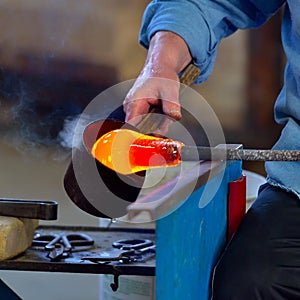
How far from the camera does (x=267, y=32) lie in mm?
3082

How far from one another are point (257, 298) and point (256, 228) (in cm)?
12

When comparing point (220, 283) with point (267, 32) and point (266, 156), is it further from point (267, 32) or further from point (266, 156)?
point (267, 32)

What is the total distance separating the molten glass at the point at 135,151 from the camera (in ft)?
2.88

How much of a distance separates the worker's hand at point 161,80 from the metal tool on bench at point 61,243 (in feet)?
0.79

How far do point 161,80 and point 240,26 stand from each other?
0.25 metres

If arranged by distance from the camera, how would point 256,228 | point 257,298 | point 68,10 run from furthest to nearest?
point 68,10
point 256,228
point 257,298

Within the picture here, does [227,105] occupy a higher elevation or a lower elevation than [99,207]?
higher

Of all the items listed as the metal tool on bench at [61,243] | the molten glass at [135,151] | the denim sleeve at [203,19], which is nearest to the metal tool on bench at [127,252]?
the metal tool on bench at [61,243]

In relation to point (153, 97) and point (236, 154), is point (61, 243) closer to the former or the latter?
point (153, 97)

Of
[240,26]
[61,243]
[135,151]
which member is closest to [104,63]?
[240,26]

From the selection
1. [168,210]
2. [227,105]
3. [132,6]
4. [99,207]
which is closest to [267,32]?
[227,105]

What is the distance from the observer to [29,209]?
1053 millimetres

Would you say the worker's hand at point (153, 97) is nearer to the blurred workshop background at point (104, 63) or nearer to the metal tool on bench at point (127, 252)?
the metal tool on bench at point (127, 252)

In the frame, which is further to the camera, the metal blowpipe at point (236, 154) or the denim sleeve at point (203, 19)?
the denim sleeve at point (203, 19)
